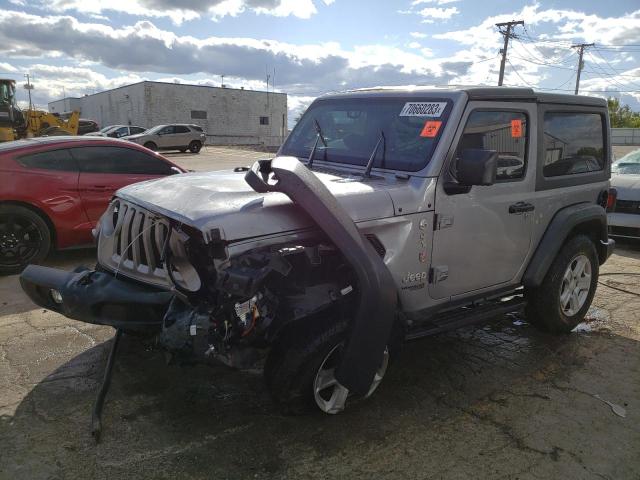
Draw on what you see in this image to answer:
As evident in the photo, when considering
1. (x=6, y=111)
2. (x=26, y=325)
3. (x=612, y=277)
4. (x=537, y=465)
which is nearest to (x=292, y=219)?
(x=537, y=465)

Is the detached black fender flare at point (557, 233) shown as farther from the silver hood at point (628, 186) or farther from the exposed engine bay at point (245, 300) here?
the silver hood at point (628, 186)

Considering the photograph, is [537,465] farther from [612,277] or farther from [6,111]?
[6,111]

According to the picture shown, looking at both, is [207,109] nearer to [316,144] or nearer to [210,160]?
[210,160]

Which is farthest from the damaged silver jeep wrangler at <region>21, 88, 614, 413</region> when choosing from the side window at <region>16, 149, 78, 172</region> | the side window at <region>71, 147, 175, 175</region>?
the side window at <region>71, 147, 175, 175</region>

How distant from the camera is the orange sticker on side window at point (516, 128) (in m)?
3.94

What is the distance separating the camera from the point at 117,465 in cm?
273

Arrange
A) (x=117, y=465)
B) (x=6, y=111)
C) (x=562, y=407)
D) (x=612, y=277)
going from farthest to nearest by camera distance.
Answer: (x=6, y=111) < (x=612, y=277) < (x=562, y=407) < (x=117, y=465)

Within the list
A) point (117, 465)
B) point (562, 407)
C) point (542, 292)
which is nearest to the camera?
point (117, 465)

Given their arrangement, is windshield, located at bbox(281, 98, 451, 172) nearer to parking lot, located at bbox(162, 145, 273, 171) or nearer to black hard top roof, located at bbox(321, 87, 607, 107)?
black hard top roof, located at bbox(321, 87, 607, 107)

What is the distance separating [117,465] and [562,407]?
108 inches

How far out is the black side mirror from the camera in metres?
3.15

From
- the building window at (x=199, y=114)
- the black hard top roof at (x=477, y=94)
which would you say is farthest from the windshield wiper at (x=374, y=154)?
the building window at (x=199, y=114)

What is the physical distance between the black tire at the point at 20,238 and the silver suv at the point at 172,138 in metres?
22.8

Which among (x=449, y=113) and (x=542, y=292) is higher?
(x=449, y=113)
